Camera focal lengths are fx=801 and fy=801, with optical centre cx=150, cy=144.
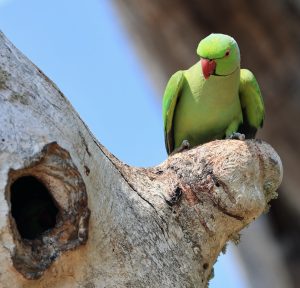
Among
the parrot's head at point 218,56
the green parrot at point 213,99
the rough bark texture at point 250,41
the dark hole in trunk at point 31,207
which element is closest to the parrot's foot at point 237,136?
the green parrot at point 213,99

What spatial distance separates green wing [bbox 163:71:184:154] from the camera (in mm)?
5473

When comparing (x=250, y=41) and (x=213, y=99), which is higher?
(x=250, y=41)

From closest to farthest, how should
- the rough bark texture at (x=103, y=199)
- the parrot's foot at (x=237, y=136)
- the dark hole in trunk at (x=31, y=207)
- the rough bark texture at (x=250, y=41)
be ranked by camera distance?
1. the rough bark texture at (x=103, y=199)
2. the dark hole in trunk at (x=31, y=207)
3. the parrot's foot at (x=237, y=136)
4. the rough bark texture at (x=250, y=41)

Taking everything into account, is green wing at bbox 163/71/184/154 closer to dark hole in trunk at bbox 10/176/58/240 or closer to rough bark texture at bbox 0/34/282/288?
rough bark texture at bbox 0/34/282/288

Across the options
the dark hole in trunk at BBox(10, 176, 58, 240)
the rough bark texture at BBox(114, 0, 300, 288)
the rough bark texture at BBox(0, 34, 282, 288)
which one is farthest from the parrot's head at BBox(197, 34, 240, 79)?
the dark hole in trunk at BBox(10, 176, 58, 240)

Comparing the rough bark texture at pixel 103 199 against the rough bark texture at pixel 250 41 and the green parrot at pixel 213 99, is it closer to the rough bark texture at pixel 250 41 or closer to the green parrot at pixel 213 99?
the green parrot at pixel 213 99

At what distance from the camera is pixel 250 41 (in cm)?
719

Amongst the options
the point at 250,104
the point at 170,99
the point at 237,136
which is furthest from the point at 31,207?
the point at 250,104

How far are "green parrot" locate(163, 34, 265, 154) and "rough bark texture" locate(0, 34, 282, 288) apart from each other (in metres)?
1.11

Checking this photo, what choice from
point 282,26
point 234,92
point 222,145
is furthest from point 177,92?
point 282,26

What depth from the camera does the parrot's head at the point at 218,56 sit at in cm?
533

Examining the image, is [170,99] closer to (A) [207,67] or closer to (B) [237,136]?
(A) [207,67]

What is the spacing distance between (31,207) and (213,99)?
7.07ft

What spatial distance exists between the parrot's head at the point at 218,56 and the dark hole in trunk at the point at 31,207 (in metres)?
2.03
